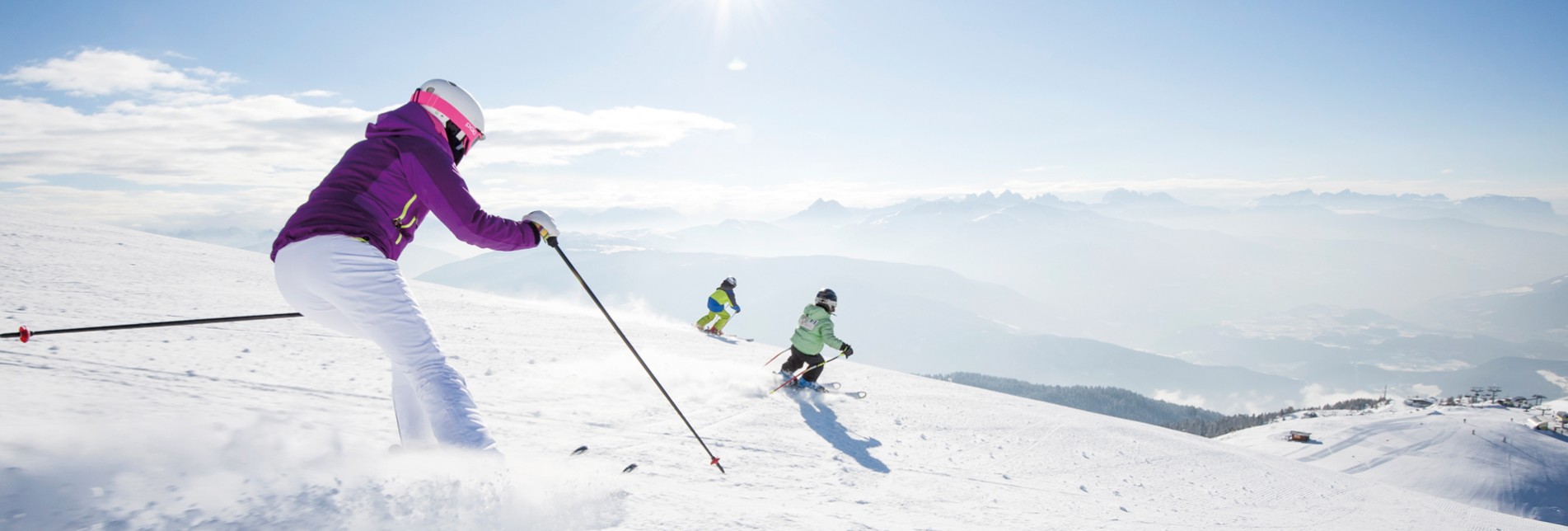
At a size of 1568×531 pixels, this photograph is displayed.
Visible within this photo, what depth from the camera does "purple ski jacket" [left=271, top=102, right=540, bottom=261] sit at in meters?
2.88

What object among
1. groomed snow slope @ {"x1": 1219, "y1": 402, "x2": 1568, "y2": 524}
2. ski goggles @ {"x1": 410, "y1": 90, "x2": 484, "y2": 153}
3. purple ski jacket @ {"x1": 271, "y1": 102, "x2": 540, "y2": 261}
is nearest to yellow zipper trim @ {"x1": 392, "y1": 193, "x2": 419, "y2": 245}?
purple ski jacket @ {"x1": 271, "y1": 102, "x2": 540, "y2": 261}

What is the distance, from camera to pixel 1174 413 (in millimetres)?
116562

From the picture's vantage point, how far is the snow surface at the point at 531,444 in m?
2.11

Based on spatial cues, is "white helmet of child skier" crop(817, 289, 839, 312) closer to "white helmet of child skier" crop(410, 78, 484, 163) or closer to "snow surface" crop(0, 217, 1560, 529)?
"snow surface" crop(0, 217, 1560, 529)

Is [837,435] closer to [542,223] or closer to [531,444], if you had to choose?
[531,444]

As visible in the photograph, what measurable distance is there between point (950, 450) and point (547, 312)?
968 cm

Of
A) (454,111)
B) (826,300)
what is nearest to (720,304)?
(826,300)

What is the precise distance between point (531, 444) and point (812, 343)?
17.7ft

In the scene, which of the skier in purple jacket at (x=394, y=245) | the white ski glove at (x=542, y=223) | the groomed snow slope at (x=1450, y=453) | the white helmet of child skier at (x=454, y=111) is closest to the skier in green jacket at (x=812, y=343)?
the white ski glove at (x=542, y=223)

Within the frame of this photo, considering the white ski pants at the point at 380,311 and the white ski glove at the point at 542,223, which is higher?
the white ski glove at the point at 542,223

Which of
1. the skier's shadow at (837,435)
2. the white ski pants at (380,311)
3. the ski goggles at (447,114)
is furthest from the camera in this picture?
the skier's shadow at (837,435)

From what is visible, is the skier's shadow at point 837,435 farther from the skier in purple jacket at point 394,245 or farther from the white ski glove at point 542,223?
the skier in purple jacket at point 394,245

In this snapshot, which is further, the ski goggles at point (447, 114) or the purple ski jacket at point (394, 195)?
the ski goggles at point (447, 114)

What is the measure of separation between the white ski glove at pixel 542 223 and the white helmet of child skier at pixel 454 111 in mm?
476
